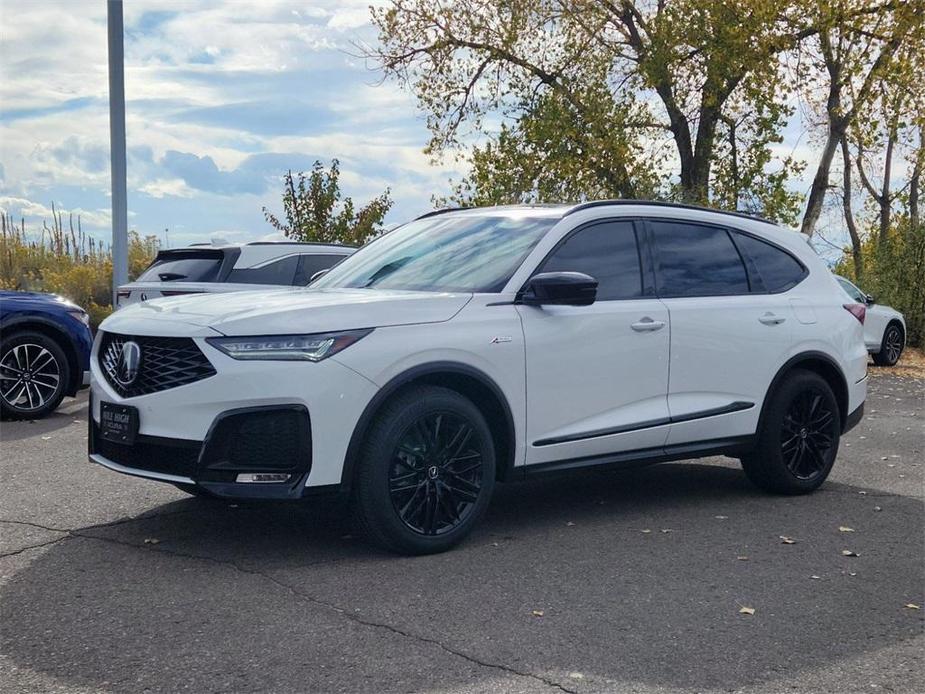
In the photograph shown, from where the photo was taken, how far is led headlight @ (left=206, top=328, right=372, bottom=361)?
4.99 metres

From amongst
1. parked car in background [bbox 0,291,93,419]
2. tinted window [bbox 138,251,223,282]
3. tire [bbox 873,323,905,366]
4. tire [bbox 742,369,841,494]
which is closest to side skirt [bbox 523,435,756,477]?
tire [bbox 742,369,841,494]

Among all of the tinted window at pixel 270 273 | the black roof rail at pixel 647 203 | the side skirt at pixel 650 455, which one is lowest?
the side skirt at pixel 650 455

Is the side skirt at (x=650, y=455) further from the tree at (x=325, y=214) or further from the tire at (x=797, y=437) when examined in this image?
the tree at (x=325, y=214)

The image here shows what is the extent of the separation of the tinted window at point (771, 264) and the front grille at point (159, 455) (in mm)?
3880

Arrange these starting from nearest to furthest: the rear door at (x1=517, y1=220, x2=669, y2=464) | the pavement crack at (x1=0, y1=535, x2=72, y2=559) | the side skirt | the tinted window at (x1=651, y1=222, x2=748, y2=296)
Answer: the pavement crack at (x1=0, y1=535, x2=72, y2=559)
the rear door at (x1=517, y1=220, x2=669, y2=464)
the side skirt
the tinted window at (x1=651, y1=222, x2=748, y2=296)

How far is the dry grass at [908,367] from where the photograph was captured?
1925 centimetres

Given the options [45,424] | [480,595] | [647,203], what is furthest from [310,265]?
[480,595]

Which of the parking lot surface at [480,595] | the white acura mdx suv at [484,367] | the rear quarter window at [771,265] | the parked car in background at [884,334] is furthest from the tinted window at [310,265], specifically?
the parked car in background at [884,334]

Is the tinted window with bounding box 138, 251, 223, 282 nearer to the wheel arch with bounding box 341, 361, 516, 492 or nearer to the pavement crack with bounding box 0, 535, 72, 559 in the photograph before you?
the pavement crack with bounding box 0, 535, 72, 559

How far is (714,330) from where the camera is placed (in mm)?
6652

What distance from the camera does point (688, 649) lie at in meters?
4.25

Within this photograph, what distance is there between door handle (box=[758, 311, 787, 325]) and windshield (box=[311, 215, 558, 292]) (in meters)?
1.69

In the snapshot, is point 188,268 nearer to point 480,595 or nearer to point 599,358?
point 599,358

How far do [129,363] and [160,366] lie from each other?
0.74 feet
